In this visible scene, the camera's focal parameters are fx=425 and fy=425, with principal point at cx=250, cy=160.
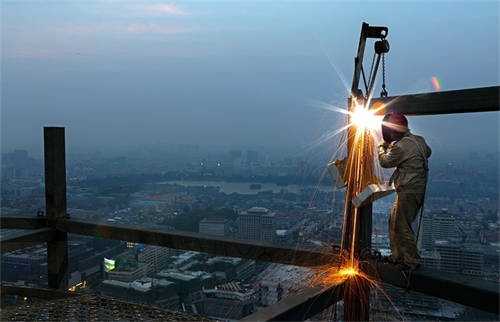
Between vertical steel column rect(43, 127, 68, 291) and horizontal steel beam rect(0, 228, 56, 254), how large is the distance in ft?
0.24

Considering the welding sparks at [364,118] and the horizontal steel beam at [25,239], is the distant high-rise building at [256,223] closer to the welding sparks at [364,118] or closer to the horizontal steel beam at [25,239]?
the welding sparks at [364,118]

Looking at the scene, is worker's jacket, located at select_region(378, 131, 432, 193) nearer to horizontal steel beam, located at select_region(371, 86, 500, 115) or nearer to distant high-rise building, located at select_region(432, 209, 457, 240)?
horizontal steel beam, located at select_region(371, 86, 500, 115)

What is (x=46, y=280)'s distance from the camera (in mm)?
4109

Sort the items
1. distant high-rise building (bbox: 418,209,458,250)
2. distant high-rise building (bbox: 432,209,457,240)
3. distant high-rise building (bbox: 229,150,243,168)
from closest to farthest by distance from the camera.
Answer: distant high-rise building (bbox: 418,209,458,250) → distant high-rise building (bbox: 432,209,457,240) → distant high-rise building (bbox: 229,150,243,168)

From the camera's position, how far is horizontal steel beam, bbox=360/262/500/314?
2123 mm

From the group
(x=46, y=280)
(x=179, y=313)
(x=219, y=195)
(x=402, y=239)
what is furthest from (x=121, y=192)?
(x=402, y=239)

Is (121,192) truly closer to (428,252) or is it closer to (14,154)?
(14,154)

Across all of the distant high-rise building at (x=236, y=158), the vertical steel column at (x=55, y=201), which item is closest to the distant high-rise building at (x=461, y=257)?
the vertical steel column at (x=55, y=201)

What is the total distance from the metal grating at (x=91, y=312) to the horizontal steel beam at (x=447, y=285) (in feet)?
4.38

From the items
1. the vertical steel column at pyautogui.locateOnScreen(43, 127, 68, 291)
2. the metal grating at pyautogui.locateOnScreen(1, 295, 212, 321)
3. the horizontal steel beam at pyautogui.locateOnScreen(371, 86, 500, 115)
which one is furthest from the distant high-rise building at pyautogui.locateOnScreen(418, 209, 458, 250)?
the vertical steel column at pyautogui.locateOnScreen(43, 127, 68, 291)

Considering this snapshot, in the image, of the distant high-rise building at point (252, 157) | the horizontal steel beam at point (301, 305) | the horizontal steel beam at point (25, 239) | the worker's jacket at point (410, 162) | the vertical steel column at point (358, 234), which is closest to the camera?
the horizontal steel beam at point (301, 305)

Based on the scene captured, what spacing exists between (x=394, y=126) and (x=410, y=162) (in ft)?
0.78

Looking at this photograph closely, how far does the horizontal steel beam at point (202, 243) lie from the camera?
2880 millimetres

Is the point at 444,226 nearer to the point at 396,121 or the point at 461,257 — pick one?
the point at 461,257
